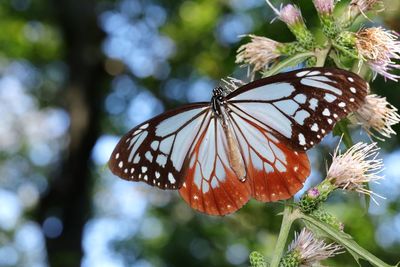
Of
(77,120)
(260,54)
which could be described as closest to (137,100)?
(77,120)

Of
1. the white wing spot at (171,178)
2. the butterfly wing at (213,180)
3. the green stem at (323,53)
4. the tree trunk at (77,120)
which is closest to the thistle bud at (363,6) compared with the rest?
the green stem at (323,53)

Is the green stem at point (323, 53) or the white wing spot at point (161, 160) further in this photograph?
the white wing spot at point (161, 160)

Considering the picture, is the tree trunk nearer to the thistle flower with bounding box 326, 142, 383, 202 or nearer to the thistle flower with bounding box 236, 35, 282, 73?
the thistle flower with bounding box 236, 35, 282, 73

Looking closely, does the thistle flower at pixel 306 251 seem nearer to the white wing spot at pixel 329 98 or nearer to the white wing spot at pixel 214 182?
the white wing spot at pixel 214 182

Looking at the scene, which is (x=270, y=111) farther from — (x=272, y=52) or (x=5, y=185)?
(x=5, y=185)

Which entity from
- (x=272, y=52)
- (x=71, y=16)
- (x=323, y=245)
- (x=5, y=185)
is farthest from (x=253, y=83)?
(x=5, y=185)

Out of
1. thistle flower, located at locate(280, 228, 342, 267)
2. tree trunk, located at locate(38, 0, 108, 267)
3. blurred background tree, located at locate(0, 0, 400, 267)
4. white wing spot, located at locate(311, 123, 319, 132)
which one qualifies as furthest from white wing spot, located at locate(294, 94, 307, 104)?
tree trunk, located at locate(38, 0, 108, 267)
